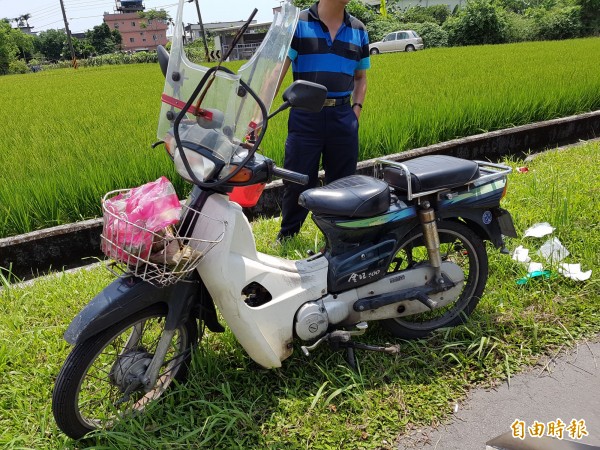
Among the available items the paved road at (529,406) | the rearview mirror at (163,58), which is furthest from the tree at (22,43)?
the paved road at (529,406)

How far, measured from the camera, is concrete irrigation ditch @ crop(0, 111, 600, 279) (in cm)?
326

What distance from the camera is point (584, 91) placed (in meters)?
6.48

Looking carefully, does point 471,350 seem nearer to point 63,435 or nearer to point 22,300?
point 63,435

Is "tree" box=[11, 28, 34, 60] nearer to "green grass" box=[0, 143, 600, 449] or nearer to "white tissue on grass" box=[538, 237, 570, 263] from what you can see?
"green grass" box=[0, 143, 600, 449]

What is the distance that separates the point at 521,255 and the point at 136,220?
7.38 ft

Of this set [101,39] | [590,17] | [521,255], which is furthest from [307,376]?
[101,39]

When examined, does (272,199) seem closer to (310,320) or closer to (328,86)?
(328,86)

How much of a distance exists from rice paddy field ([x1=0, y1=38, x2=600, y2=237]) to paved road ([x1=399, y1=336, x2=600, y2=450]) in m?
2.72

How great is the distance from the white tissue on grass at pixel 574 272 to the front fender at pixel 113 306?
217 centimetres

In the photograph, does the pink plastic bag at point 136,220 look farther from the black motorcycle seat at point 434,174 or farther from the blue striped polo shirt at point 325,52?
the blue striped polo shirt at point 325,52

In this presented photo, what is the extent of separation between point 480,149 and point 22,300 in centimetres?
438

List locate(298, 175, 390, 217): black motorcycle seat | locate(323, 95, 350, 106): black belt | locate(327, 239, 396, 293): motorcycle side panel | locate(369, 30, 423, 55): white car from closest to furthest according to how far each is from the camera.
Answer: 1. locate(298, 175, 390, 217): black motorcycle seat
2. locate(327, 239, 396, 293): motorcycle side panel
3. locate(323, 95, 350, 106): black belt
4. locate(369, 30, 423, 55): white car

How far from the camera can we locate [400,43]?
72.9 ft

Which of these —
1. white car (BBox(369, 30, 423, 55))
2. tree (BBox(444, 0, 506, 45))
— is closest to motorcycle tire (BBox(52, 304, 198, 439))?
white car (BBox(369, 30, 423, 55))
